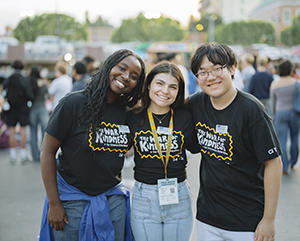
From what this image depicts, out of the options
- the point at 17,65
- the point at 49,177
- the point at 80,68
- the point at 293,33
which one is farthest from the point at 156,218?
the point at 293,33

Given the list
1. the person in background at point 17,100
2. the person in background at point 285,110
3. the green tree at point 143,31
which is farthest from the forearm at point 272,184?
the green tree at point 143,31

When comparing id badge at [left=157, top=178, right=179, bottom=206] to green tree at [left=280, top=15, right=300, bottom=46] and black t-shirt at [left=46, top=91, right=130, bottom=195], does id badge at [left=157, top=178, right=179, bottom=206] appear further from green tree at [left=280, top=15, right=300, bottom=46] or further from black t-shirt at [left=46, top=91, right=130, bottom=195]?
green tree at [left=280, top=15, right=300, bottom=46]

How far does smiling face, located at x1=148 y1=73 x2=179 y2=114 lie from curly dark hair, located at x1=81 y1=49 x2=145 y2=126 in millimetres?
146

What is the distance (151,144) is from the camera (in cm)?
214

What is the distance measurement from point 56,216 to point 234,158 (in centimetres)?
125

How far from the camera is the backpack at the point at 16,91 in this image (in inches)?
251

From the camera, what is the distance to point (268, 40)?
53125 millimetres

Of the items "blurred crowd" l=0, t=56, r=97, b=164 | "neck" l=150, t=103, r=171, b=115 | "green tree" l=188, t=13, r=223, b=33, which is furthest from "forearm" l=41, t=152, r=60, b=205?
"green tree" l=188, t=13, r=223, b=33

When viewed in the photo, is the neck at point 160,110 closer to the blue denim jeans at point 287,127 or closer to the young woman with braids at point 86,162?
the young woman with braids at point 86,162

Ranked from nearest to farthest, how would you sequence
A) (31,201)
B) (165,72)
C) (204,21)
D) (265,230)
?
A: (265,230) → (165,72) → (31,201) → (204,21)

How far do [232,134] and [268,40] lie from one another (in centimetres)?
5745

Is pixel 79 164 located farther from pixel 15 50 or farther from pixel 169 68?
pixel 15 50

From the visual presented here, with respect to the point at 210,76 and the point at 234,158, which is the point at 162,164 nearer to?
the point at 234,158

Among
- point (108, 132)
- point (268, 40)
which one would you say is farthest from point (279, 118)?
point (268, 40)
